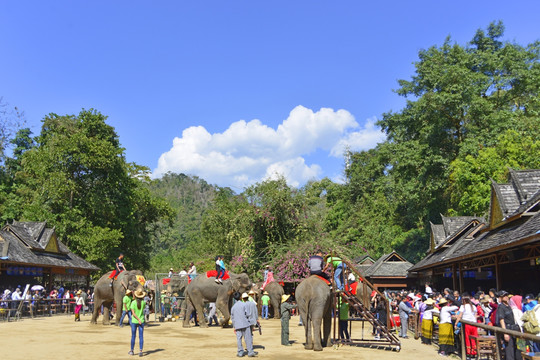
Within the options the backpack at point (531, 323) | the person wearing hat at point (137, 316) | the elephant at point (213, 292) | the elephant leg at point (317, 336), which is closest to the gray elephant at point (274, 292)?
the elephant at point (213, 292)

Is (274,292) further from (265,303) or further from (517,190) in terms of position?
(517,190)

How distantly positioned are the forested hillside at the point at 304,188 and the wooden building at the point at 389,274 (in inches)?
148

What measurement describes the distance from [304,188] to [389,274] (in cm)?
917

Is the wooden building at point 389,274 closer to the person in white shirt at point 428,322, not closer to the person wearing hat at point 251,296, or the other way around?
the person wearing hat at point 251,296

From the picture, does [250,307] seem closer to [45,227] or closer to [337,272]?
[337,272]

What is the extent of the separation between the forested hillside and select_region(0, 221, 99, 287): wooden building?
3.81 m

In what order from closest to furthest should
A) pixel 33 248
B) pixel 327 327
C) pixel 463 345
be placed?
1. pixel 463 345
2. pixel 327 327
3. pixel 33 248

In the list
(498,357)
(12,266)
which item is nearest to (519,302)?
(498,357)

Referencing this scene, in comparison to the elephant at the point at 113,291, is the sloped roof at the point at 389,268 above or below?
above

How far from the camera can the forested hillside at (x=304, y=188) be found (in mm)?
33250

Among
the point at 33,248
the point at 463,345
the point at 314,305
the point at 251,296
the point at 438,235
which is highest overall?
the point at 438,235

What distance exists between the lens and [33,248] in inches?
1241

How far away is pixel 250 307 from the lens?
1230 cm

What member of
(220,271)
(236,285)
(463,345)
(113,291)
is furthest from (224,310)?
(463,345)
